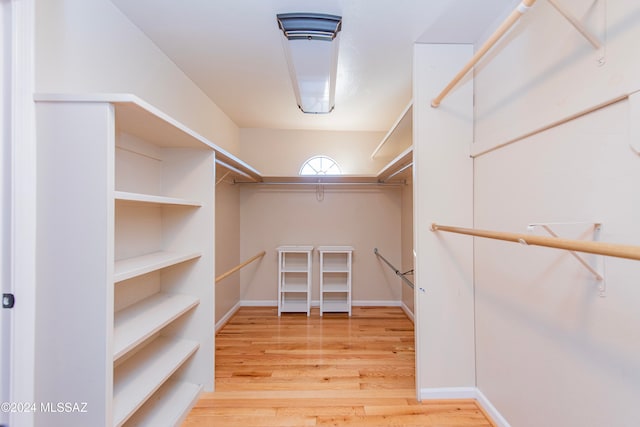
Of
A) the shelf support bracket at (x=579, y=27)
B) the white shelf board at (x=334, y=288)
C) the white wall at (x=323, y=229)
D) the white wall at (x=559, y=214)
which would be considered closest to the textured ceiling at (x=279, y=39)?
the white wall at (x=559, y=214)

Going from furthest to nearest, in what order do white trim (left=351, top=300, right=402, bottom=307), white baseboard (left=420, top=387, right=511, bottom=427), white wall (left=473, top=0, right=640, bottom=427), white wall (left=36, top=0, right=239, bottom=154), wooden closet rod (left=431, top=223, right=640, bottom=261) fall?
white trim (left=351, top=300, right=402, bottom=307), white baseboard (left=420, top=387, right=511, bottom=427), white wall (left=36, top=0, right=239, bottom=154), white wall (left=473, top=0, right=640, bottom=427), wooden closet rod (left=431, top=223, right=640, bottom=261)

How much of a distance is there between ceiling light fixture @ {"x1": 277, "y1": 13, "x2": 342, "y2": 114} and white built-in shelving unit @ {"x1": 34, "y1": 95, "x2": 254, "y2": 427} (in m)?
0.85

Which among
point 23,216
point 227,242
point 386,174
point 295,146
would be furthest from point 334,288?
point 23,216

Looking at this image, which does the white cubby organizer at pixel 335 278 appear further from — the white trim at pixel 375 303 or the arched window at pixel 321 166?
the arched window at pixel 321 166

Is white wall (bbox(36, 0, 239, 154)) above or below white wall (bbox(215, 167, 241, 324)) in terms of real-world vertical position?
above

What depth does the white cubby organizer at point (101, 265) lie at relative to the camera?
88 centimetres

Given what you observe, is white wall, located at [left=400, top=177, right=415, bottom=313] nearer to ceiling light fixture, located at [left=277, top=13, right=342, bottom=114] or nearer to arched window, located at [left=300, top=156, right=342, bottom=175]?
arched window, located at [left=300, top=156, right=342, bottom=175]

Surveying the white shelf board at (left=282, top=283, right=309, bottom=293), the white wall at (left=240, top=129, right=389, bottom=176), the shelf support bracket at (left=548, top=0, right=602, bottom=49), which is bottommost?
the white shelf board at (left=282, top=283, right=309, bottom=293)

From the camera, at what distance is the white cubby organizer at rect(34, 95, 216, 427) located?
88 cm

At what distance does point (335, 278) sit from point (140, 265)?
7.98 feet

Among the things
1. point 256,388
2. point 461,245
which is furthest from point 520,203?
point 256,388

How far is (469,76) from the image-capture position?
156cm

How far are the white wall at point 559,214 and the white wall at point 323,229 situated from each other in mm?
1787

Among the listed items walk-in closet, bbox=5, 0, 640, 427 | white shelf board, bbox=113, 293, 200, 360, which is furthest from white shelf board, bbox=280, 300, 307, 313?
white shelf board, bbox=113, 293, 200, 360
